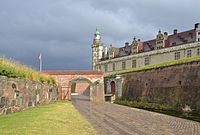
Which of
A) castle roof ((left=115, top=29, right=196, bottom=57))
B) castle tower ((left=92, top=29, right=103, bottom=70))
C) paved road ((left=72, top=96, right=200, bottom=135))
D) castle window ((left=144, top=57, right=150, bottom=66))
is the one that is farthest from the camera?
castle tower ((left=92, top=29, right=103, bottom=70))

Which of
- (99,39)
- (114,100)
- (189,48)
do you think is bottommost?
(114,100)

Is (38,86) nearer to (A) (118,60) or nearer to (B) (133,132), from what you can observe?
(B) (133,132)

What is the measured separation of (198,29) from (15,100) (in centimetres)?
3607

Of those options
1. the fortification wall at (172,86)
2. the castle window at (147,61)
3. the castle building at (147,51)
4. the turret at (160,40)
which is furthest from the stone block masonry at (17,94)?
the castle window at (147,61)

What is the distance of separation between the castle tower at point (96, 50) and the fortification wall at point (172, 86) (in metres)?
39.1

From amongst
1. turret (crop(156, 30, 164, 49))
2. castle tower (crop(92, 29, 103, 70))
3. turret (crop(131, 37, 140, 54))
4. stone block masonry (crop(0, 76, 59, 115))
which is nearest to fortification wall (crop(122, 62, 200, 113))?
stone block masonry (crop(0, 76, 59, 115))

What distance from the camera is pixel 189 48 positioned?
45250 millimetres

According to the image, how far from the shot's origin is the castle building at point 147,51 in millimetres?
45956

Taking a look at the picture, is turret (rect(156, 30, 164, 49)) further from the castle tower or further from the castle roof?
the castle tower

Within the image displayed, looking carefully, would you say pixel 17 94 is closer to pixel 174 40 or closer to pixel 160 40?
pixel 174 40

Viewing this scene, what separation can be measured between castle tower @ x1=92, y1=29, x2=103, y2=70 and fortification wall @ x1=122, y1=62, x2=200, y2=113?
3913 cm

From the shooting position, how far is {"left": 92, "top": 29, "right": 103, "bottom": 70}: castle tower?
252ft

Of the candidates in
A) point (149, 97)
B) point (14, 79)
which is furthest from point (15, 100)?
point (149, 97)

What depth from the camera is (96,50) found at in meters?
78.2
